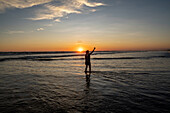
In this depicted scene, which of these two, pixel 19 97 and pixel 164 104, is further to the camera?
pixel 19 97

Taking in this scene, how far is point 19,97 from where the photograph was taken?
5285mm

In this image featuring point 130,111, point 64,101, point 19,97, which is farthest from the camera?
point 19,97

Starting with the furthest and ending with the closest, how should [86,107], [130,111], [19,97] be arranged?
1. [19,97]
2. [86,107]
3. [130,111]

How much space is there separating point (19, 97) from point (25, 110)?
1516 mm

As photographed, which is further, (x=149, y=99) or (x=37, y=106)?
(x=149, y=99)

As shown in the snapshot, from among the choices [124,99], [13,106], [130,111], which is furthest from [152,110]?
[13,106]

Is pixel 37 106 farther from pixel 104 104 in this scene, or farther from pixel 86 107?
pixel 104 104

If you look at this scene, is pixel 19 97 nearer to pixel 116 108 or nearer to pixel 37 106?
pixel 37 106

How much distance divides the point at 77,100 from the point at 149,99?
3151mm

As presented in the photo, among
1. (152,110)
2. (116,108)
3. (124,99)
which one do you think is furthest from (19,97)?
(152,110)

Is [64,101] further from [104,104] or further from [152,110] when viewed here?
[152,110]

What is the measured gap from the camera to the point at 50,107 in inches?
169

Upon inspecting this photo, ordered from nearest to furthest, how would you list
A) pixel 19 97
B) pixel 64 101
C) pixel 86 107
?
1. pixel 86 107
2. pixel 64 101
3. pixel 19 97

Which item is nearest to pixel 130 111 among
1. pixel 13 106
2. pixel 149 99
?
pixel 149 99
